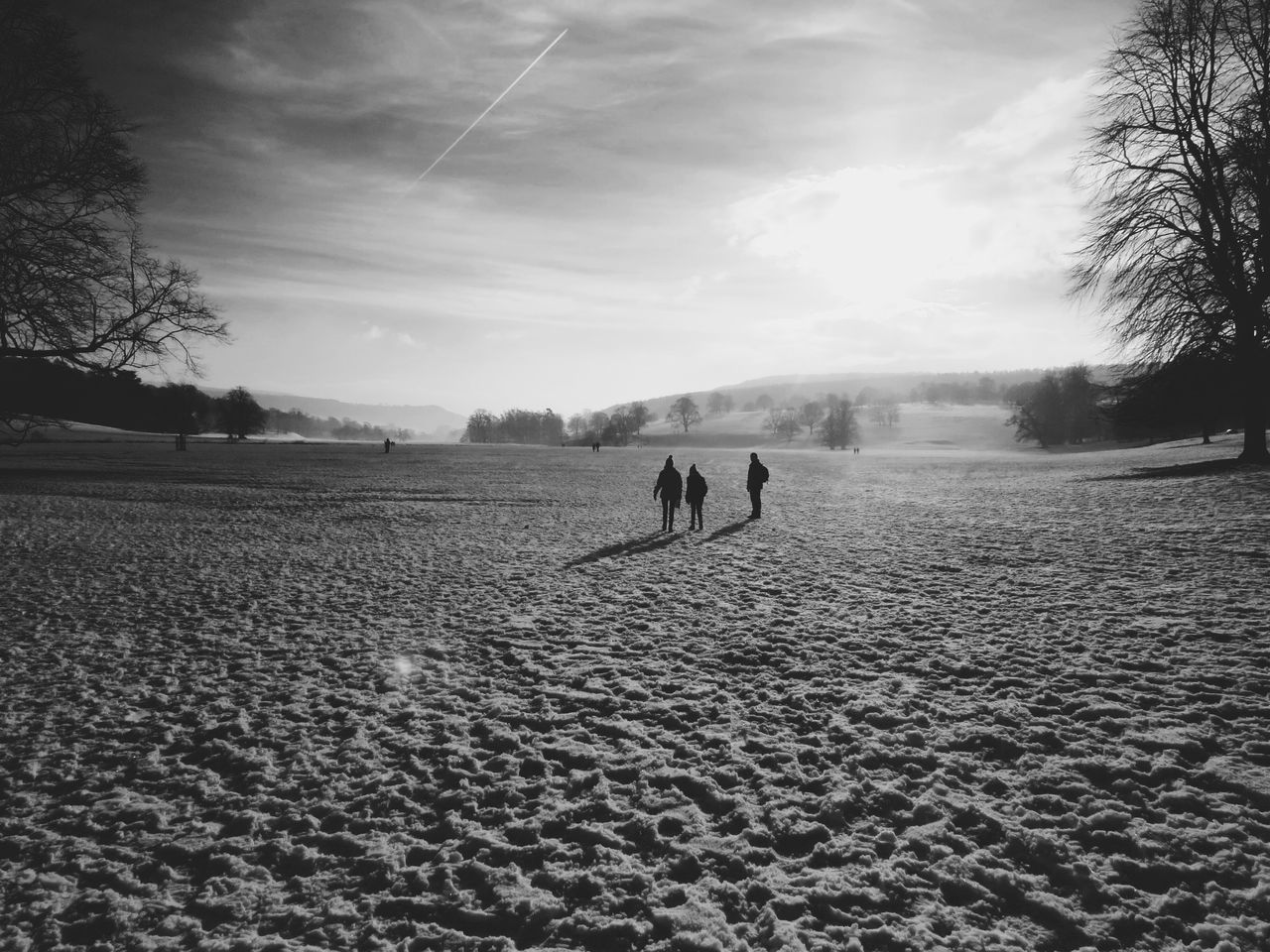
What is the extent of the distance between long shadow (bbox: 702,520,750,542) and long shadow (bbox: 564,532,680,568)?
89 centimetres

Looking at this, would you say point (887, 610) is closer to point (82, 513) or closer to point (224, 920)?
point (224, 920)

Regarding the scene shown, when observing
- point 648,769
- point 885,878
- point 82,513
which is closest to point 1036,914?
point 885,878

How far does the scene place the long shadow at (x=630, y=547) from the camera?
12.0 m

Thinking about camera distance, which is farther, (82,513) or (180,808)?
(82,513)

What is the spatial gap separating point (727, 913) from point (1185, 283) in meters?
27.0

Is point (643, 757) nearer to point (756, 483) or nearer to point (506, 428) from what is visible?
point (756, 483)

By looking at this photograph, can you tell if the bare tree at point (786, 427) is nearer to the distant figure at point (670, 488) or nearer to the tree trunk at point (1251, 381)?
the tree trunk at point (1251, 381)

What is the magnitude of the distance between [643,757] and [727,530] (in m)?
11.4

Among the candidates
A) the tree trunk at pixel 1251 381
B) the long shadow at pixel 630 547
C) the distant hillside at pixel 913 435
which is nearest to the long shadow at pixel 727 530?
the long shadow at pixel 630 547

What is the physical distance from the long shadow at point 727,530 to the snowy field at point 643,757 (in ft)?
13.4

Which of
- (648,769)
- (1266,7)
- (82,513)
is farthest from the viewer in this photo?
(1266,7)

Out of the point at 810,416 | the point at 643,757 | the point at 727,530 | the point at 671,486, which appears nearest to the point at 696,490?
the point at 671,486

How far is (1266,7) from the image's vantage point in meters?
17.7

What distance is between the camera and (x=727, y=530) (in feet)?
50.9
